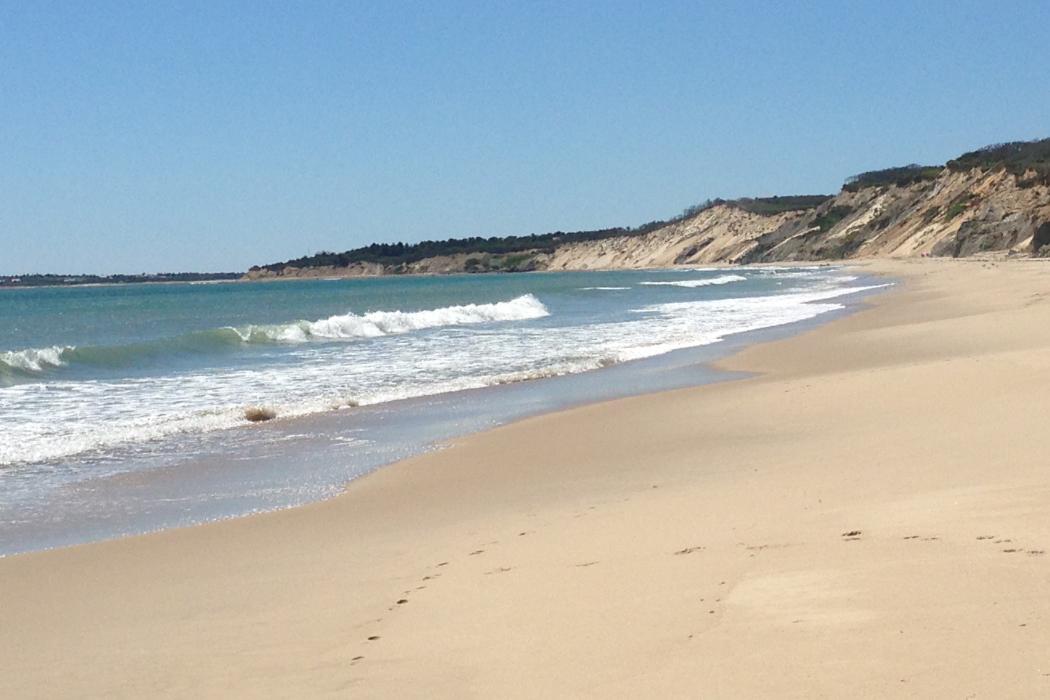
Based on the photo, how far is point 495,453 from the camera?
10.5 m

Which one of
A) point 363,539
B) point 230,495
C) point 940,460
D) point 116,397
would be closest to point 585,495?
point 363,539

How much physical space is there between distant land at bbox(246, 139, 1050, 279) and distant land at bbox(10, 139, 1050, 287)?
0.14 metres

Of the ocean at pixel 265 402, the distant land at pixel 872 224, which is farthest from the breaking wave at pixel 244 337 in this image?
the distant land at pixel 872 224

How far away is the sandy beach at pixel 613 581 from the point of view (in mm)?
3930

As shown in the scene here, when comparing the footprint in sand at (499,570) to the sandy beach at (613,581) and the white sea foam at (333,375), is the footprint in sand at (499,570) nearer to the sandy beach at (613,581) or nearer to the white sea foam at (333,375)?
the sandy beach at (613,581)

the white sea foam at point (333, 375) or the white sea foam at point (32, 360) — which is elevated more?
the white sea foam at point (32, 360)

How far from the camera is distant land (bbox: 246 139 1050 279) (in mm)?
79062

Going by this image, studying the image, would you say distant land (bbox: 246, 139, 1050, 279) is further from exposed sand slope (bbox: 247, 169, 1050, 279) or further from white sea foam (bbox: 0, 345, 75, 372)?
white sea foam (bbox: 0, 345, 75, 372)

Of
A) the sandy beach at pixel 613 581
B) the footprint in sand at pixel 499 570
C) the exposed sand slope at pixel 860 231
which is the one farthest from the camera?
the exposed sand slope at pixel 860 231

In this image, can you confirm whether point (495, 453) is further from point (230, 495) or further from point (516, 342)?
point (516, 342)

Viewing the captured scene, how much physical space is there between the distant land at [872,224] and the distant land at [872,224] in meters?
0.14

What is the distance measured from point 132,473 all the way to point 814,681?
26.4 feet

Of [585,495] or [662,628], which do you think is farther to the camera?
[585,495]

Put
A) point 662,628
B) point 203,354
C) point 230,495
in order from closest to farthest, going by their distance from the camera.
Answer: point 662,628, point 230,495, point 203,354
